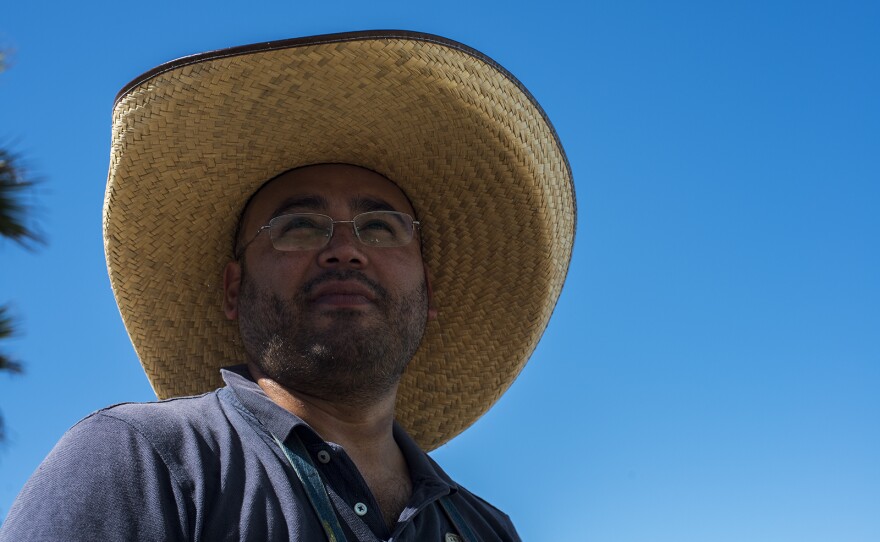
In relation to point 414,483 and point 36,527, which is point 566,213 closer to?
point 414,483

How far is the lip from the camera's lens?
2812 millimetres

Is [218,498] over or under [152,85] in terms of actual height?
under

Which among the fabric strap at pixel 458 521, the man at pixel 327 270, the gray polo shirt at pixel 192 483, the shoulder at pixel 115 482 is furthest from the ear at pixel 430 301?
the shoulder at pixel 115 482

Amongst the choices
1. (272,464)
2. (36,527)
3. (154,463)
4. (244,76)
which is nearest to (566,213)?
(244,76)

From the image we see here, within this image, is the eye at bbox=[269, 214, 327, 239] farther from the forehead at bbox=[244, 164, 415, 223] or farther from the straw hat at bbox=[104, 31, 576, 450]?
the straw hat at bbox=[104, 31, 576, 450]

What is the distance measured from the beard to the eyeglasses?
0.15 meters

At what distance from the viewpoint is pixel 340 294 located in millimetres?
2830

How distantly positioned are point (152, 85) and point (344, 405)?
3.56ft

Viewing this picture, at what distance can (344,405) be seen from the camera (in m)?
2.87

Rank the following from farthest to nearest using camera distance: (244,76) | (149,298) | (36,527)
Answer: (149,298) → (244,76) → (36,527)

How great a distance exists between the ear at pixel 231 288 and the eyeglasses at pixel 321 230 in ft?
0.59

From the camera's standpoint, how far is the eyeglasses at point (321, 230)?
2.96m

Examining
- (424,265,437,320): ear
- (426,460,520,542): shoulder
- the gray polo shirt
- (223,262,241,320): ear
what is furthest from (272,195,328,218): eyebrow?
(426,460,520,542): shoulder

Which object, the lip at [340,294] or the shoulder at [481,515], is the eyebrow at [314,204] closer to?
the lip at [340,294]
